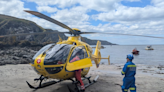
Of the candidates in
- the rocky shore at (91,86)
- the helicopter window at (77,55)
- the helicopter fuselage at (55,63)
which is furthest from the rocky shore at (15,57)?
the helicopter window at (77,55)

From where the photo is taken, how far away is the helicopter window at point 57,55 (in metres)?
4.52

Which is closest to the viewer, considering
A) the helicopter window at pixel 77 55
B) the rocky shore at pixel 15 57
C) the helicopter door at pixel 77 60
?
the helicopter door at pixel 77 60

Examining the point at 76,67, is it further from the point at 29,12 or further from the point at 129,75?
the point at 29,12

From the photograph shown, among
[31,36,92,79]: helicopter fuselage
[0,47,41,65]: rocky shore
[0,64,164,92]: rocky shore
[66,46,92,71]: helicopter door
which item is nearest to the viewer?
[31,36,92,79]: helicopter fuselage

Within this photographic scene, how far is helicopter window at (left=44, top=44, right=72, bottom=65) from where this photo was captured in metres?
4.52

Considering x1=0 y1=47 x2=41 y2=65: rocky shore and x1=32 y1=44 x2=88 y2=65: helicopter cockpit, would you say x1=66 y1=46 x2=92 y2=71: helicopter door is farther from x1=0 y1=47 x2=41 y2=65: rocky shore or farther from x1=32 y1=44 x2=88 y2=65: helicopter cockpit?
x1=0 y1=47 x2=41 y2=65: rocky shore

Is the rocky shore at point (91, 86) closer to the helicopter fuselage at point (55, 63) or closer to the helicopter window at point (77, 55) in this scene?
the helicopter fuselage at point (55, 63)

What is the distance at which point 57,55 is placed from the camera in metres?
4.73

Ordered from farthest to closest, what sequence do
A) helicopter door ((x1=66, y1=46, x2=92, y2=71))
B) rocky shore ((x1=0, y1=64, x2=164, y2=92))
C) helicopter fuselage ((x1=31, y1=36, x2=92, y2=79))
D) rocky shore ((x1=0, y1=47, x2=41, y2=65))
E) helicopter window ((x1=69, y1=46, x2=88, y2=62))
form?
rocky shore ((x1=0, y1=47, x2=41, y2=65)) → rocky shore ((x1=0, y1=64, x2=164, y2=92)) → helicopter window ((x1=69, y1=46, x2=88, y2=62)) → helicopter door ((x1=66, y1=46, x2=92, y2=71)) → helicopter fuselage ((x1=31, y1=36, x2=92, y2=79))

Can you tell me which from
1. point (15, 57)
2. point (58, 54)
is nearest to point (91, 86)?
point (58, 54)

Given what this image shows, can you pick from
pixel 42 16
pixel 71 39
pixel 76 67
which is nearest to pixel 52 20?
pixel 42 16

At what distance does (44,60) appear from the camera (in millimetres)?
4516

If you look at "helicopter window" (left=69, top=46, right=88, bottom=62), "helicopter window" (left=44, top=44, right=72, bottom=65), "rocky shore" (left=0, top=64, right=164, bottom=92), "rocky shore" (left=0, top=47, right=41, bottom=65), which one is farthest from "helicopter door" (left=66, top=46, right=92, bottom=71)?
"rocky shore" (left=0, top=47, right=41, bottom=65)

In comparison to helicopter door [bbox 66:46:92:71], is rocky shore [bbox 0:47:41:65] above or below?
below
